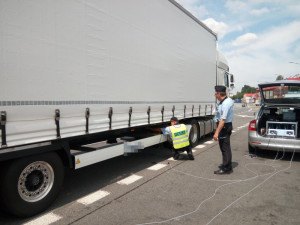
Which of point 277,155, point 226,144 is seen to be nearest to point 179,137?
point 226,144

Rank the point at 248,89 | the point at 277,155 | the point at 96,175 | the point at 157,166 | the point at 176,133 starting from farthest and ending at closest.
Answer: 1. the point at 248,89
2. the point at 277,155
3. the point at 176,133
4. the point at 157,166
5. the point at 96,175

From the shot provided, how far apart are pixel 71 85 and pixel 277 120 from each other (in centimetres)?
651

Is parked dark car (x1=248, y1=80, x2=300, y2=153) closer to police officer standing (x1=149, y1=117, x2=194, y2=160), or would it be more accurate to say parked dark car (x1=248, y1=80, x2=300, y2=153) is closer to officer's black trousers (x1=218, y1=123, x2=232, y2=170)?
officer's black trousers (x1=218, y1=123, x2=232, y2=170)

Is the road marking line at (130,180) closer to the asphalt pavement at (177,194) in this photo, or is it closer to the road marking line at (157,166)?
the asphalt pavement at (177,194)

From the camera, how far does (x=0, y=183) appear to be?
3035mm

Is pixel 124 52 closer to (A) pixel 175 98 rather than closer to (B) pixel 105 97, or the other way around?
(B) pixel 105 97

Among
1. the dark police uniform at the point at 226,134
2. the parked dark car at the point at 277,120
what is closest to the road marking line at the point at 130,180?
the dark police uniform at the point at 226,134

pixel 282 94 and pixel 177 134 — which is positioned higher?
pixel 282 94

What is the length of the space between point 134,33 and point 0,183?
3.56 metres

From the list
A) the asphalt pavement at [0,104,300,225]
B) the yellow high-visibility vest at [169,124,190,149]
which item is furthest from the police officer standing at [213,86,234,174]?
the yellow high-visibility vest at [169,124,190,149]

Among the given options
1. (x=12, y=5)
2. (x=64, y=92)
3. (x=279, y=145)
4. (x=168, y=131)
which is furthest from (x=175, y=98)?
(x=12, y=5)

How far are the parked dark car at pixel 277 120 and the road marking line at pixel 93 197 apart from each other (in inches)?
→ 177

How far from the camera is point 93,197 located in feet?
13.5

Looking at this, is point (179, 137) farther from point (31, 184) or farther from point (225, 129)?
point (31, 184)
